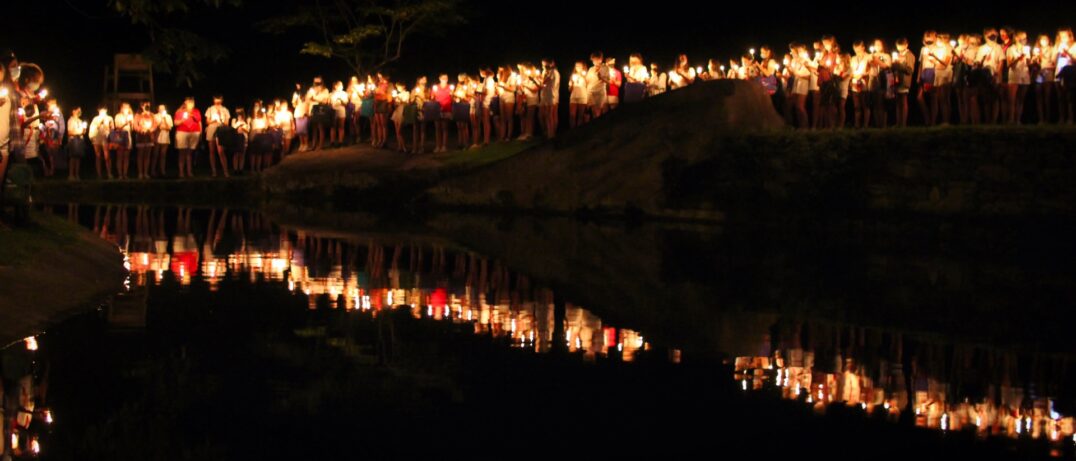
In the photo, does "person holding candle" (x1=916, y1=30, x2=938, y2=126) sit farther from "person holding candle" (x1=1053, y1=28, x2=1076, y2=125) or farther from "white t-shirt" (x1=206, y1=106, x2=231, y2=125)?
"white t-shirt" (x1=206, y1=106, x2=231, y2=125)

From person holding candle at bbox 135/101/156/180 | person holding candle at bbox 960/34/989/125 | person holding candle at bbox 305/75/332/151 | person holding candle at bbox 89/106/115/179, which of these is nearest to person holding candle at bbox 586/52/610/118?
person holding candle at bbox 305/75/332/151

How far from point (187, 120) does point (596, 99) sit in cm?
1103

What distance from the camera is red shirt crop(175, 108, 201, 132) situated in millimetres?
35906

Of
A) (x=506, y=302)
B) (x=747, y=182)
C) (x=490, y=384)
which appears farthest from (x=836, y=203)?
(x=490, y=384)

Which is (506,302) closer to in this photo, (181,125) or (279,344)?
(279,344)

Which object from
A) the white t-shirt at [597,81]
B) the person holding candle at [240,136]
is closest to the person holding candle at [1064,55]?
the white t-shirt at [597,81]

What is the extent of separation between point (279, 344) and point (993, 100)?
668 inches

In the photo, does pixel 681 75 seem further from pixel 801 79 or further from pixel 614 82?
pixel 801 79

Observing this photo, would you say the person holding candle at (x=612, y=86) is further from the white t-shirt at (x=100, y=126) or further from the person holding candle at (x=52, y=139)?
the white t-shirt at (x=100, y=126)

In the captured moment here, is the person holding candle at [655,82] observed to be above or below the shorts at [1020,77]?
above

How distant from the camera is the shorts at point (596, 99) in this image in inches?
1234

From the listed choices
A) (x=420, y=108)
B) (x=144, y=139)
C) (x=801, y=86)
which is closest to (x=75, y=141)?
(x=144, y=139)

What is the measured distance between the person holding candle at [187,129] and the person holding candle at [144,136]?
2.16 feet

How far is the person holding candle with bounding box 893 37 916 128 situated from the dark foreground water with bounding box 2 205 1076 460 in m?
5.99
